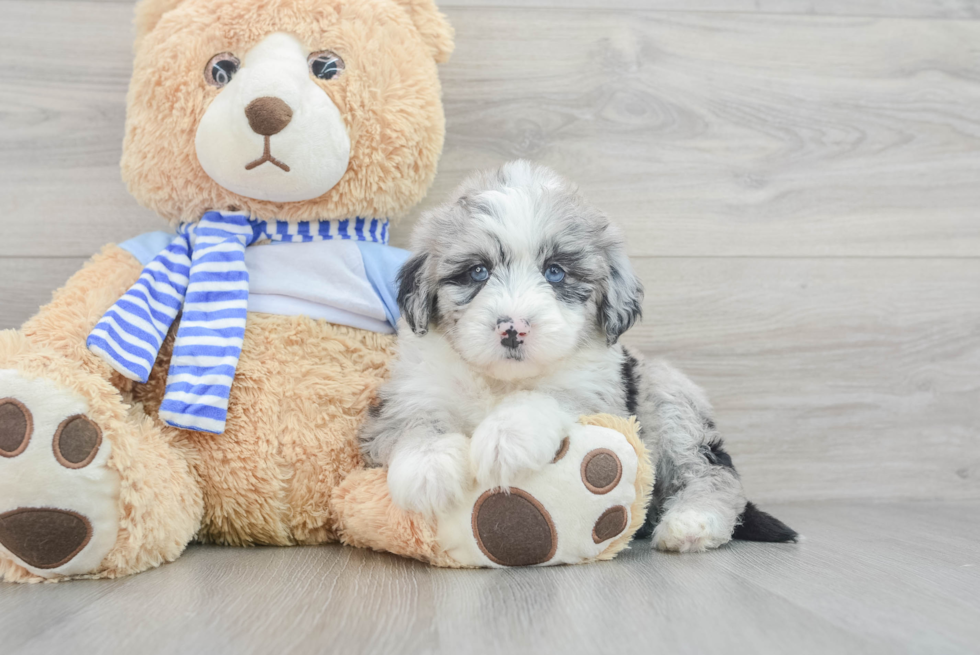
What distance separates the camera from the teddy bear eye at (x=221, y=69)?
1848 mm

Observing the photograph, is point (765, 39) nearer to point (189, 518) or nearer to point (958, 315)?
point (958, 315)

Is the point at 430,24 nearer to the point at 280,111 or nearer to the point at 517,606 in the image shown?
the point at 280,111

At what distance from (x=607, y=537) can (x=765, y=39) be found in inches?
70.4

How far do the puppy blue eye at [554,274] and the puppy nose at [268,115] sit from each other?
0.71m

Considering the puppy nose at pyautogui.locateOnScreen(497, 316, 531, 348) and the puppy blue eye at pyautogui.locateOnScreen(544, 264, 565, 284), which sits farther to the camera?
the puppy blue eye at pyautogui.locateOnScreen(544, 264, 565, 284)

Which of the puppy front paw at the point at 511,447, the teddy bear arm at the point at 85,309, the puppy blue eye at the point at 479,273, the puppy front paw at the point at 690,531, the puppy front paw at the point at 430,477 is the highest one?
the puppy blue eye at the point at 479,273

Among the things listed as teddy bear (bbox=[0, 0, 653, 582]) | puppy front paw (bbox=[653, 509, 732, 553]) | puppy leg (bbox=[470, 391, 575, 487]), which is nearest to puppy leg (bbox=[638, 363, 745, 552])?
puppy front paw (bbox=[653, 509, 732, 553])

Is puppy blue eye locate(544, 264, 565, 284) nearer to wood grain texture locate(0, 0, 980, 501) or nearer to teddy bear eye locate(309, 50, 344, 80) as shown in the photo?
teddy bear eye locate(309, 50, 344, 80)

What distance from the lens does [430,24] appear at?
2041 millimetres

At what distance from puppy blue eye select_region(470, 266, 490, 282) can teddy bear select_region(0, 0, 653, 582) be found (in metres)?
0.38

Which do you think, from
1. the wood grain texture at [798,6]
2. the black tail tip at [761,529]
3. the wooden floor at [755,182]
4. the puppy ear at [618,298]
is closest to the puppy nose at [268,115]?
the wooden floor at [755,182]

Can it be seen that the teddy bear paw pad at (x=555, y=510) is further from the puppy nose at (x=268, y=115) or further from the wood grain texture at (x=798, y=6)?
the wood grain texture at (x=798, y=6)

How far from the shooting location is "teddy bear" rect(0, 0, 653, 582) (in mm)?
1490

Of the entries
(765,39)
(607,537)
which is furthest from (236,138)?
(765,39)
